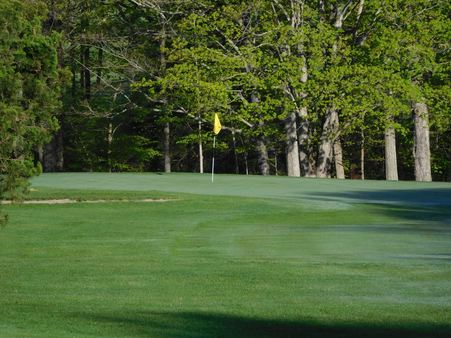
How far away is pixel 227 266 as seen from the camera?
54.3 feet

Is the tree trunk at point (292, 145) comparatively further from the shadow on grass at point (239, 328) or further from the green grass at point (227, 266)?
the shadow on grass at point (239, 328)

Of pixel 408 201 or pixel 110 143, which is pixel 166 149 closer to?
pixel 110 143

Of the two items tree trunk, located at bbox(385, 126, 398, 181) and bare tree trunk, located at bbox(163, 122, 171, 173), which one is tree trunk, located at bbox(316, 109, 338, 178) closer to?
tree trunk, located at bbox(385, 126, 398, 181)

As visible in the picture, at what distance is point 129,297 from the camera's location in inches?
536

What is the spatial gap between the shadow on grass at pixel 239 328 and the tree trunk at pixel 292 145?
126 feet

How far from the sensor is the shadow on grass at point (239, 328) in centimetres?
1059

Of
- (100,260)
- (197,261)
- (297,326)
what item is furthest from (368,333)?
(100,260)

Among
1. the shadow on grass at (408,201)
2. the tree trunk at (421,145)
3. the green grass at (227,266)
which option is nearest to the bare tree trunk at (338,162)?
the tree trunk at (421,145)

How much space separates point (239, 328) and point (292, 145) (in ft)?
129

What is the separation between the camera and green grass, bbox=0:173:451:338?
450 inches

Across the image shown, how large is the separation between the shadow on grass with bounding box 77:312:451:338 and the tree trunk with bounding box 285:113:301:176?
3827cm

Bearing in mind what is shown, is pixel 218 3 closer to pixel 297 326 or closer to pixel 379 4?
pixel 379 4

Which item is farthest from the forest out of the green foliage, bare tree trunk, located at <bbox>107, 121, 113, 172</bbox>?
the green foliage

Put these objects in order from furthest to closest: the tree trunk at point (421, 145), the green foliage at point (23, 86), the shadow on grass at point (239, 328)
Result: the tree trunk at point (421, 145) → the green foliage at point (23, 86) → the shadow on grass at point (239, 328)
